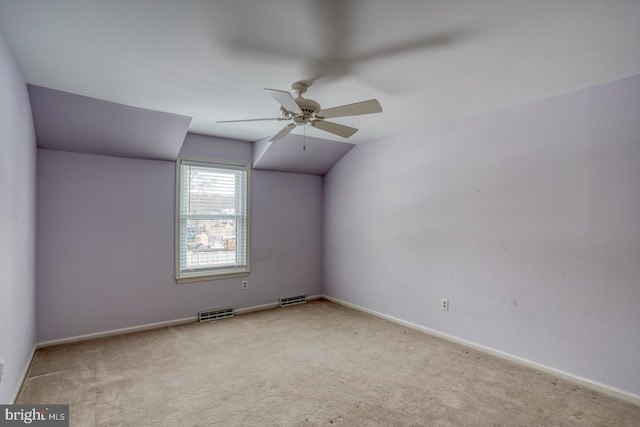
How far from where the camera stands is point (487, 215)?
3.29m

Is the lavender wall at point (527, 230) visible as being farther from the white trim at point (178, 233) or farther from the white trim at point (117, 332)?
the white trim at point (117, 332)

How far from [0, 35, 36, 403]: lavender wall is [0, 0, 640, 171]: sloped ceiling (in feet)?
0.87

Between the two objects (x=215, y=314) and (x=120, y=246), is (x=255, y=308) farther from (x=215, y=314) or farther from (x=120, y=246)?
(x=120, y=246)

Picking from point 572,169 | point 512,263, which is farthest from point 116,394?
point 572,169

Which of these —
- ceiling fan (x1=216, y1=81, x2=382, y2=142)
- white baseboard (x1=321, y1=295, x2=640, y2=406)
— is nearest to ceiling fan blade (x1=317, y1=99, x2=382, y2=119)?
ceiling fan (x1=216, y1=81, x2=382, y2=142)

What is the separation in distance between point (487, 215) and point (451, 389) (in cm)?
168

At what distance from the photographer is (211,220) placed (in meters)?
4.45

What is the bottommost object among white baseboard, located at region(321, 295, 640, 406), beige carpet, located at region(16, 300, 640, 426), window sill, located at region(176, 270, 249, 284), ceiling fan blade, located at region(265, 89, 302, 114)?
beige carpet, located at region(16, 300, 640, 426)

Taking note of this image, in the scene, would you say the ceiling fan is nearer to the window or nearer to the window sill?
the window

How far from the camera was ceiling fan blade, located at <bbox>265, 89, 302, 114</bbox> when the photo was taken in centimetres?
204

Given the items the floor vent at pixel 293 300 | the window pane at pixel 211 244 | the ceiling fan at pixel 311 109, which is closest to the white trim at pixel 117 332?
the window pane at pixel 211 244

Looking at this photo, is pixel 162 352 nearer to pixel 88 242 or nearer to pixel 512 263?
pixel 88 242

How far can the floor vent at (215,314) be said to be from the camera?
4230mm

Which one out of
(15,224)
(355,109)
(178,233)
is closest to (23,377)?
(15,224)
